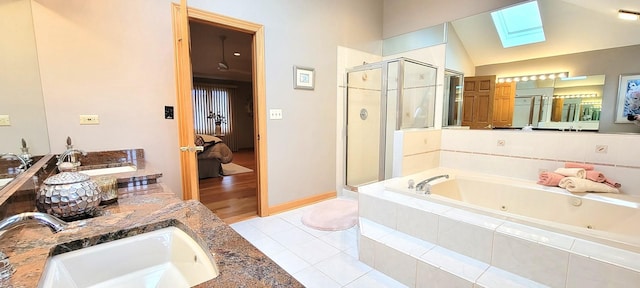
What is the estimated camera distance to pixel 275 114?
291 cm

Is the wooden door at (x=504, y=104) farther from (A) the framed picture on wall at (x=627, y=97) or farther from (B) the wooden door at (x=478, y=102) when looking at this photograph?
(A) the framed picture on wall at (x=627, y=97)

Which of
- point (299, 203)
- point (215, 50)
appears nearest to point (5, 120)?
point (299, 203)

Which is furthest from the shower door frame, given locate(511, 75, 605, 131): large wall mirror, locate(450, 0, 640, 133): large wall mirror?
locate(511, 75, 605, 131): large wall mirror

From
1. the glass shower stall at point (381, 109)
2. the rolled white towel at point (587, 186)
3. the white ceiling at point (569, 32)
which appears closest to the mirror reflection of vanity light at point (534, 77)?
the white ceiling at point (569, 32)

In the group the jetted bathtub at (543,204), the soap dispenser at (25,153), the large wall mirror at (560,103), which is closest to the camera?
the soap dispenser at (25,153)

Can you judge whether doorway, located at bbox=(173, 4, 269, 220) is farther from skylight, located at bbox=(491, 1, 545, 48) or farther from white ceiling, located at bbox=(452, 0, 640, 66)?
skylight, located at bbox=(491, 1, 545, 48)

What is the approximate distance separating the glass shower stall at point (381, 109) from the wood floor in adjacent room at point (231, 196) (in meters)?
1.35

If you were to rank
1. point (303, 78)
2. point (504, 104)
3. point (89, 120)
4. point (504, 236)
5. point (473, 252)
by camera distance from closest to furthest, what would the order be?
point (504, 236) < point (473, 252) < point (89, 120) < point (504, 104) < point (303, 78)

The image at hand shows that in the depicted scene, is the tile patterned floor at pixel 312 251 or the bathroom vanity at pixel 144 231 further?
the tile patterned floor at pixel 312 251

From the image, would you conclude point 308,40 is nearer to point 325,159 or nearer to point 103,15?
point 325,159

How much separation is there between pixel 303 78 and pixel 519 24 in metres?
2.25

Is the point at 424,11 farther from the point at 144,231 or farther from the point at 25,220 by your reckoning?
the point at 25,220

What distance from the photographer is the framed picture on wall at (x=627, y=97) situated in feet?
6.68

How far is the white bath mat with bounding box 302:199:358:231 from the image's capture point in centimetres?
267
